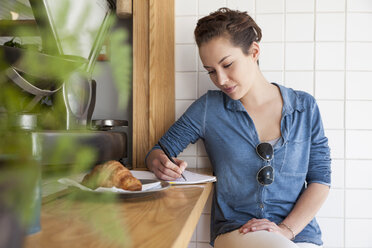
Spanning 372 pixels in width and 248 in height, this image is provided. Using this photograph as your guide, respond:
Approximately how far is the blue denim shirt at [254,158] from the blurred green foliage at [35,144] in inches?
46.7

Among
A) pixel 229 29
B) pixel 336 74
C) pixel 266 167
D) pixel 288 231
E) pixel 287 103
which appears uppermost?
pixel 229 29

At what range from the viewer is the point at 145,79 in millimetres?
1575

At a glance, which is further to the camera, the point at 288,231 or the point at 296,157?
the point at 296,157

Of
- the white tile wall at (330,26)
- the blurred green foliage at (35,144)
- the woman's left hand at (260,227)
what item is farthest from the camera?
the white tile wall at (330,26)

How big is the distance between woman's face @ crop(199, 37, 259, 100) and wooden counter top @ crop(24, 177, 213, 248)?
519mm

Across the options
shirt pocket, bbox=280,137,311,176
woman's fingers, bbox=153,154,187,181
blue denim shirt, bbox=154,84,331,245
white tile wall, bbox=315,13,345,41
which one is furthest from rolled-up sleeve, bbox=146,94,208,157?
white tile wall, bbox=315,13,345,41

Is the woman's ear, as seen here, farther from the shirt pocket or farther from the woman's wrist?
the woman's wrist

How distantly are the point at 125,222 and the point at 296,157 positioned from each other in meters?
0.97

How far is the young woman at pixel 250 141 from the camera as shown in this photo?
48.9 inches

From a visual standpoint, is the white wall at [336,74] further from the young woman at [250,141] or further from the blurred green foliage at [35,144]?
the blurred green foliage at [35,144]

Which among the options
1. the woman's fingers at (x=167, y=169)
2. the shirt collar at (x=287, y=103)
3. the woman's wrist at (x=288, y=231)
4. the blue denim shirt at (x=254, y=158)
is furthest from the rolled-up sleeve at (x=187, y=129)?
the woman's wrist at (x=288, y=231)

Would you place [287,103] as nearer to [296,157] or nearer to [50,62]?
[296,157]

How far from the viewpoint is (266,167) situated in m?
1.29

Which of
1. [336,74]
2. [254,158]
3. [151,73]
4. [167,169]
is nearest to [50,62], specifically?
[167,169]
